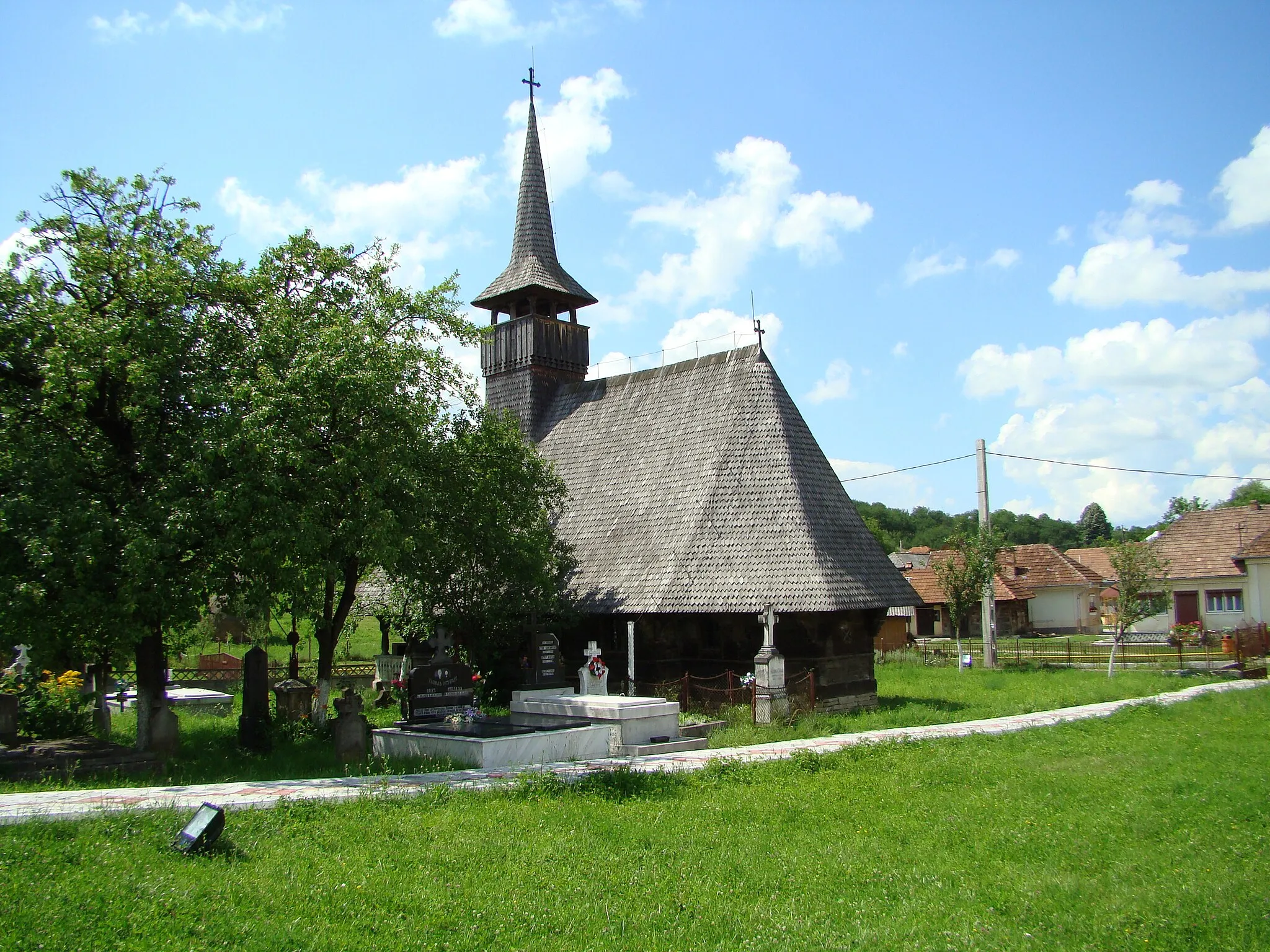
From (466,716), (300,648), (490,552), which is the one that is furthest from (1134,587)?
(300,648)

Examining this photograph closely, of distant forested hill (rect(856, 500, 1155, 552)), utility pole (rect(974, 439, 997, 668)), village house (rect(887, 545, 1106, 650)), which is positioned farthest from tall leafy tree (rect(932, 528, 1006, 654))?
distant forested hill (rect(856, 500, 1155, 552))

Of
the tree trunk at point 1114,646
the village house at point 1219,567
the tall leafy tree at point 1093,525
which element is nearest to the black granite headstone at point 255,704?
the tree trunk at point 1114,646

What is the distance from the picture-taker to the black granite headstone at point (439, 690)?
52.0 feet

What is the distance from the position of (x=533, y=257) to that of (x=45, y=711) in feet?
65.0

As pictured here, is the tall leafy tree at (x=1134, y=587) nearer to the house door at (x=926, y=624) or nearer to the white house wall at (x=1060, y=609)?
the house door at (x=926, y=624)

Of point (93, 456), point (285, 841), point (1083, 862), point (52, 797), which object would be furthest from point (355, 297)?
point (1083, 862)

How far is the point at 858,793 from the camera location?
37.8 ft

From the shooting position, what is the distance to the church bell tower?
97.8 ft

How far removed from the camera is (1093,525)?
405 feet

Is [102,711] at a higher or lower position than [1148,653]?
higher

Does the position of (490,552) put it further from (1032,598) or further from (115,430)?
(1032,598)

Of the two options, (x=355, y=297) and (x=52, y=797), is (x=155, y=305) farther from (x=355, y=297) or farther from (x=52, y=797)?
(x=52, y=797)

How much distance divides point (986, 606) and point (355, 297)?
2267cm

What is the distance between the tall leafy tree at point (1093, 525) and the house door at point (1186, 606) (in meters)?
83.3
